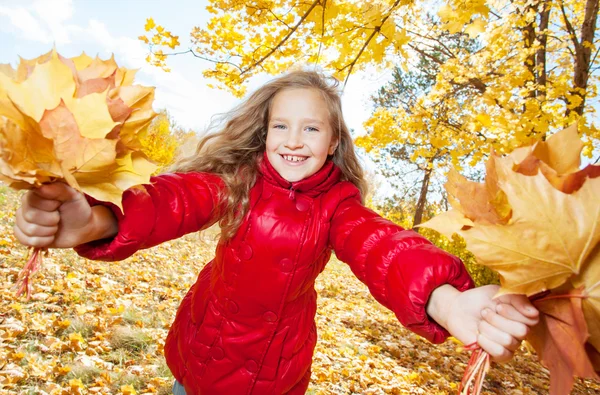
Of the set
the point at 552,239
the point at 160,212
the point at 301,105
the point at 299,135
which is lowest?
the point at 160,212

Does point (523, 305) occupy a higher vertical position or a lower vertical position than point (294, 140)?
lower

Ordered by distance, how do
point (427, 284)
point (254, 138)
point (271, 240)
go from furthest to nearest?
point (254, 138) → point (271, 240) → point (427, 284)

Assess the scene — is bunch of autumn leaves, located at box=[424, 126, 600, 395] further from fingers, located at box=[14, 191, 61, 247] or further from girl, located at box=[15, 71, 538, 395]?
fingers, located at box=[14, 191, 61, 247]

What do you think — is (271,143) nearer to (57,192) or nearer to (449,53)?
(57,192)

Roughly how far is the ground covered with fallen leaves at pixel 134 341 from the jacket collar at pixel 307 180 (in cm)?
155

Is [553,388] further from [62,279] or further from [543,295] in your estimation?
[62,279]

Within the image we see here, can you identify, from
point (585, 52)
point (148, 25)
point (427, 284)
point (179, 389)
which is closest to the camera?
point (427, 284)

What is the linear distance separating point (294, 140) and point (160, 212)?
0.67 metres

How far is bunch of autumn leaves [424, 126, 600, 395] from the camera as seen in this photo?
70 cm

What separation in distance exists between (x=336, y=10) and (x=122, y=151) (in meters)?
2.45

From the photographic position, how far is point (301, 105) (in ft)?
5.82

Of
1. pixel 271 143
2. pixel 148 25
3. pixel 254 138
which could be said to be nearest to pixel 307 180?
pixel 271 143

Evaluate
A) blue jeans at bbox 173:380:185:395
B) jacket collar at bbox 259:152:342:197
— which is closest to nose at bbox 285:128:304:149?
jacket collar at bbox 259:152:342:197

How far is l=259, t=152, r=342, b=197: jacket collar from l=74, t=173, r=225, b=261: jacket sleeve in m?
0.21
